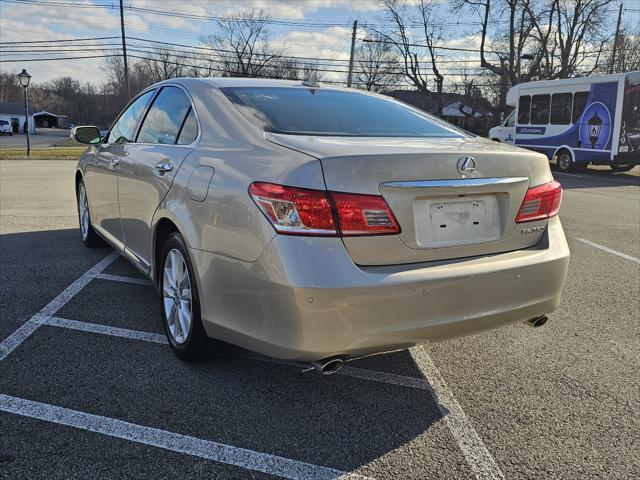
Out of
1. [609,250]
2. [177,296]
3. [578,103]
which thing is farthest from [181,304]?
[578,103]

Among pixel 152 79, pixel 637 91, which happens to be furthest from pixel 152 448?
pixel 152 79

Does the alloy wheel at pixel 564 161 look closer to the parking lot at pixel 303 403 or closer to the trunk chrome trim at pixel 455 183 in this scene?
the parking lot at pixel 303 403

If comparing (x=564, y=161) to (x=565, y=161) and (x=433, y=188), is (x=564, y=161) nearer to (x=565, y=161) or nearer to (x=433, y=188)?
(x=565, y=161)

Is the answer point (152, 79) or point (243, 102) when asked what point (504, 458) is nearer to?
point (243, 102)

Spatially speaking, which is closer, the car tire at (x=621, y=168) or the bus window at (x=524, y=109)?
the car tire at (x=621, y=168)

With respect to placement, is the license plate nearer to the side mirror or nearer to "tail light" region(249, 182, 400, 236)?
"tail light" region(249, 182, 400, 236)

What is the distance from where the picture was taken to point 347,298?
87.8 inches

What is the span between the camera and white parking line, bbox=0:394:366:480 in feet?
7.32

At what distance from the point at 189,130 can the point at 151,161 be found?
411 mm

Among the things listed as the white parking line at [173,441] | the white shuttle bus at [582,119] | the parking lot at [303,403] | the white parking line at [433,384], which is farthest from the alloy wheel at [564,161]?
the white parking line at [173,441]

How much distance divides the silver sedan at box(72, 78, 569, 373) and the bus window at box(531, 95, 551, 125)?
59.2 feet

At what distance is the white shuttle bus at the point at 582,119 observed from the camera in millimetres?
16594

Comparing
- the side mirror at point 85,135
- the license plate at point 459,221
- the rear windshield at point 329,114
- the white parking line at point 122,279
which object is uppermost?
the rear windshield at point 329,114

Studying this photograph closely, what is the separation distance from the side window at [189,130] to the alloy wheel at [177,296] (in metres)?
0.65
